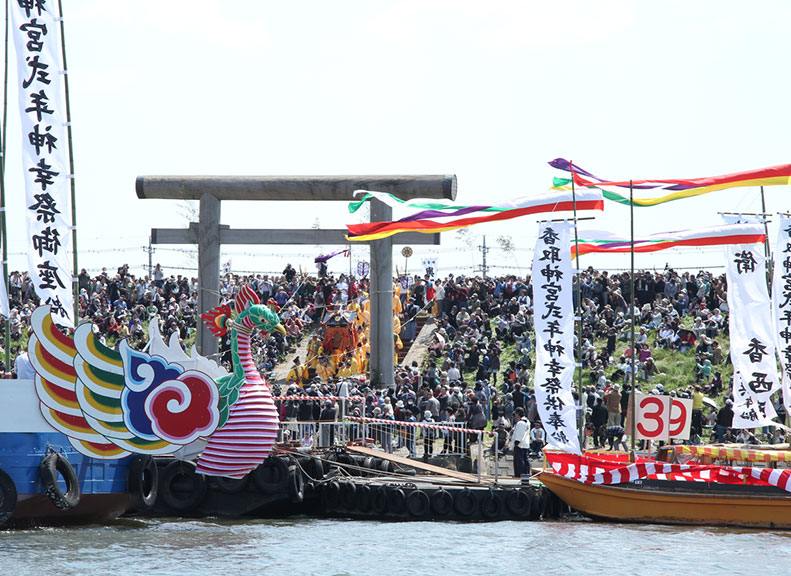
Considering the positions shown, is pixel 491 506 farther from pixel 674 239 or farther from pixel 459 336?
pixel 459 336

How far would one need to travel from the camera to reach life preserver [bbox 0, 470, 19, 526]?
18609 millimetres

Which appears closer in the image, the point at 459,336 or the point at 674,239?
the point at 674,239

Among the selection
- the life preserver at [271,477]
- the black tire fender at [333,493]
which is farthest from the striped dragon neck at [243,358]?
the black tire fender at [333,493]

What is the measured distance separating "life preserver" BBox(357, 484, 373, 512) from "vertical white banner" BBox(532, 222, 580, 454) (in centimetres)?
327

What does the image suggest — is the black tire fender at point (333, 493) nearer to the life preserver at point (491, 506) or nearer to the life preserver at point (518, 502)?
the life preserver at point (491, 506)

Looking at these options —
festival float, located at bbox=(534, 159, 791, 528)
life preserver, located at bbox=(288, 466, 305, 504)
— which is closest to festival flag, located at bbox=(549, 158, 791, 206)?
festival float, located at bbox=(534, 159, 791, 528)

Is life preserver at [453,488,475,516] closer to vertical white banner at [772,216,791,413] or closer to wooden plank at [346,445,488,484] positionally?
wooden plank at [346,445,488,484]

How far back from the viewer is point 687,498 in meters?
21.9

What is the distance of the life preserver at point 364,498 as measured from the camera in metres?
22.2

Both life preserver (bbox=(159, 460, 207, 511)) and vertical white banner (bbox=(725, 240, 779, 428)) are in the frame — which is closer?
life preserver (bbox=(159, 460, 207, 511))

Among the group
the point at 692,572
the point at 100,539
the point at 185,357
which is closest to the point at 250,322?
the point at 185,357

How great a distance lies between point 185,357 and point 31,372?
95.3 inches

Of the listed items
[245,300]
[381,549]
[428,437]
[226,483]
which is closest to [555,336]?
[428,437]

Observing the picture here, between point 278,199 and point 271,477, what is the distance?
26.6 feet
